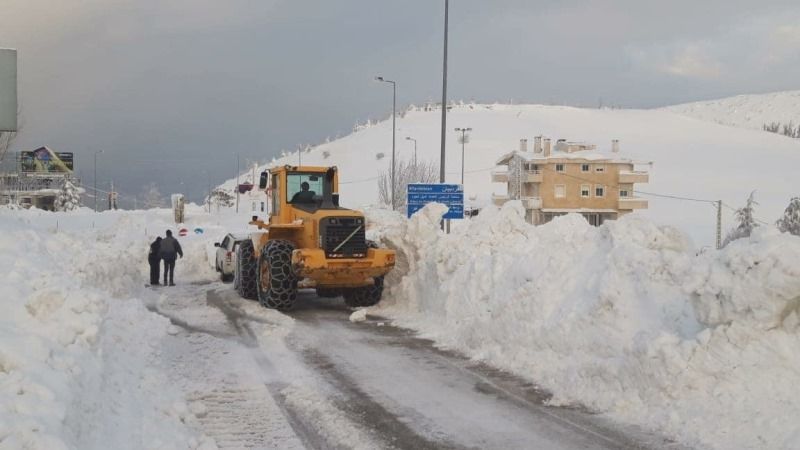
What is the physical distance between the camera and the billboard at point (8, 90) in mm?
12570

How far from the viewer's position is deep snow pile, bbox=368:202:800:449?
22.7 feet

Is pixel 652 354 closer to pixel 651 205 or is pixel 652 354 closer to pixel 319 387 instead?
pixel 319 387

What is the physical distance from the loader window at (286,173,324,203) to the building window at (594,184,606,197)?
51601 mm

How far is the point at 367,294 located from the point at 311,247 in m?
1.75

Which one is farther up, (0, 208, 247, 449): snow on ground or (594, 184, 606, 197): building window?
(594, 184, 606, 197): building window

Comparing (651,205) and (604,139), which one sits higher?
(604,139)

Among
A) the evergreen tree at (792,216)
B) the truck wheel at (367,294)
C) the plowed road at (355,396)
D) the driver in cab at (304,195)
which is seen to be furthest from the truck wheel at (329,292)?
the evergreen tree at (792,216)

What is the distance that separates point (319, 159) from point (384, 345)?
109 meters

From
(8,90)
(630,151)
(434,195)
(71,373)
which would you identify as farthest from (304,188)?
(630,151)

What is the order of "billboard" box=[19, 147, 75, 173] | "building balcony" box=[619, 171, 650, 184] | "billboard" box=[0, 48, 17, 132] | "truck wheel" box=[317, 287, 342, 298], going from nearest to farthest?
"billboard" box=[0, 48, 17, 132] < "truck wheel" box=[317, 287, 342, 298] < "building balcony" box=[619, 171, 650, 184] < "billboard" box=[19, 147, 75, 173]

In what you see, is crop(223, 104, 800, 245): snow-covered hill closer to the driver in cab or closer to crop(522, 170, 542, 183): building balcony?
crop(522, 170, 542, 183): building balcony

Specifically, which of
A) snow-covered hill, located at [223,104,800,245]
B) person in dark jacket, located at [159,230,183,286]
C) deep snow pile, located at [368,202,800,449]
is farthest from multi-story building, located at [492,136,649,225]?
deep snow pile, located at [368,202,800,449]

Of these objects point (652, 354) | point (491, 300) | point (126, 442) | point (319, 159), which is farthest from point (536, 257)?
point (319, 159)

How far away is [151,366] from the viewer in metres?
9.20
